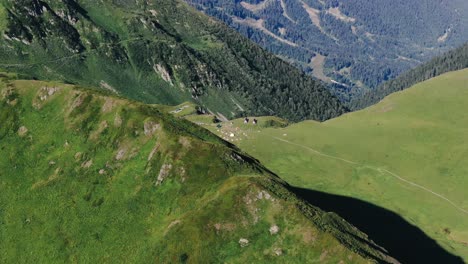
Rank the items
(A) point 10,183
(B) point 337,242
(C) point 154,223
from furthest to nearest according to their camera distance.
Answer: (A) point 10,183 → (C) point 154,223 → (B) point 337,242

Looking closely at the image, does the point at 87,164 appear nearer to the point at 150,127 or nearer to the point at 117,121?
the point at 117,121

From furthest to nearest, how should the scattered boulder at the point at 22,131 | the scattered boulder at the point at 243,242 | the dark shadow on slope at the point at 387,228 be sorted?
the dark shadow on slope at the point at 387,228
the scattered boulder at the point at 22,131
the scattered boulder at the point at 243,242

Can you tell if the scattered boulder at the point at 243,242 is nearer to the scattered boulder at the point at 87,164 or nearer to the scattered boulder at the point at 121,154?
the scattered boulder at the point at 121,154

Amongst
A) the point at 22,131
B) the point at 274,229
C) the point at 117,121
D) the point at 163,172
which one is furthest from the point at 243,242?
the point at 22,131

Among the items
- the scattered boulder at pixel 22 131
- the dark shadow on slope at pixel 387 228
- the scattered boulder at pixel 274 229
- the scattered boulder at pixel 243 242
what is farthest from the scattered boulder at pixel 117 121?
the dark shadow on slope at pixel 387 228

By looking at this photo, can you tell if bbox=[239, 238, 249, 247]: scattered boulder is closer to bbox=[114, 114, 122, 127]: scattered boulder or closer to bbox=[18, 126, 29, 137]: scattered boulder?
bbox=[114, 114, 122, 127]: scattered boulder

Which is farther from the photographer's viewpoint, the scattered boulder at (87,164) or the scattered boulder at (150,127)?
the scattered boulder at (87,164)

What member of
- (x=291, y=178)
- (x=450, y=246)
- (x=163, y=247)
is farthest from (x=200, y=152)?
(x=450, y=246)

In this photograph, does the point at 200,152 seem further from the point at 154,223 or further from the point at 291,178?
the point at 291,178
